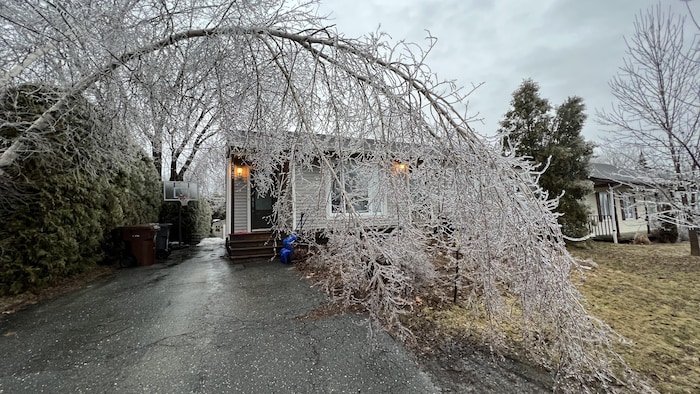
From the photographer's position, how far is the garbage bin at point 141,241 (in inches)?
270

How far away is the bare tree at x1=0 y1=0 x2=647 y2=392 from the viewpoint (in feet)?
7.67

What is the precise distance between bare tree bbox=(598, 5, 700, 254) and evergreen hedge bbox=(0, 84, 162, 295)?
10.6 meters

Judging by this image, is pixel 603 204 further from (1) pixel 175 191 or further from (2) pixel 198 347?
(1) pixel 175 191

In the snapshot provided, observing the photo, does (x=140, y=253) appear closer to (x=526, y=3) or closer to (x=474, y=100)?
(x=474, y=100)

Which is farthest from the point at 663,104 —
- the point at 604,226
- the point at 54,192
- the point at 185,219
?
the point at 185,219

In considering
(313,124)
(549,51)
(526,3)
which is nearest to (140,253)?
(313,124)

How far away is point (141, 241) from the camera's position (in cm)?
698

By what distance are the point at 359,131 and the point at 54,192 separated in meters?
5.90

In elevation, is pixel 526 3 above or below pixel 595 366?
above

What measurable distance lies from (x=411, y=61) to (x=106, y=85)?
418 cm

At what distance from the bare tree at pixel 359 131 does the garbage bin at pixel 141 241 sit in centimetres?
301

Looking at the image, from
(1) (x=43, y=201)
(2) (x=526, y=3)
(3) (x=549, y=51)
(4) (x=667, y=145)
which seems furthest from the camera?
(3) (x=549, y=51)

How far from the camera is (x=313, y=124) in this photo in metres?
3.92

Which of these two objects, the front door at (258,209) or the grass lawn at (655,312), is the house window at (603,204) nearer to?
the grass lawn at (655,312)
